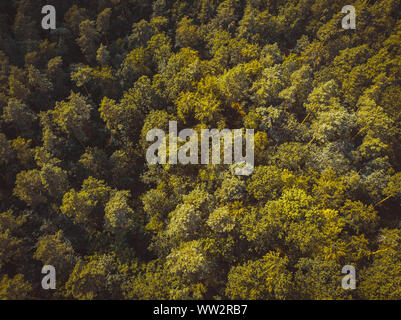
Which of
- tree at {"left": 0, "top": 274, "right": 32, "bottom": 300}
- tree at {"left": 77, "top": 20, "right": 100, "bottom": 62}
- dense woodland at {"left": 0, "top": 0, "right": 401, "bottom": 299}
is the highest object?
tree at {"left": 77, "top": 20, "right": 100, "bottom": 62}

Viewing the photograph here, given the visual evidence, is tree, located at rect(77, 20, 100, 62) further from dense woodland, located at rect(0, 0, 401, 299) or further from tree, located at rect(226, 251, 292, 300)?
tree, located at rect(226, 251, 292, 300)

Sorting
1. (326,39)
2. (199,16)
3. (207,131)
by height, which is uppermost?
(199,16)

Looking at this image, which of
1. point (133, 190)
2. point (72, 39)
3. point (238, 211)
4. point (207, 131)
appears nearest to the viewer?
point (238, 211)

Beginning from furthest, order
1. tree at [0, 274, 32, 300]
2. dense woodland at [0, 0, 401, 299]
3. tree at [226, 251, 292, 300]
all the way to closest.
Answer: dense woodland at [0, 0, 401, 299] → tree at [226, 251, 292, 300] → tree at [0, 274, 32, 300]

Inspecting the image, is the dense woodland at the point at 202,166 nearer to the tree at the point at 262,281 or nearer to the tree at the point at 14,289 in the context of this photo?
the tree at the point at 262,281

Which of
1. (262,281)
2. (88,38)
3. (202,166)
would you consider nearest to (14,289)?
(202,166)

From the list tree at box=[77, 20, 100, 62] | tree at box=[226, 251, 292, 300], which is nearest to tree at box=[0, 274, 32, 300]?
tree at box=[226, 251, 292, 300]
